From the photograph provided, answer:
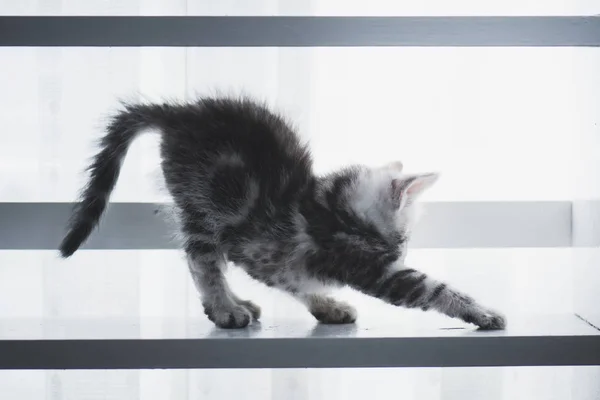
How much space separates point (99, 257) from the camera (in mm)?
1509

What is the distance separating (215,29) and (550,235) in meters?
0.80

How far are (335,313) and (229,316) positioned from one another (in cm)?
17

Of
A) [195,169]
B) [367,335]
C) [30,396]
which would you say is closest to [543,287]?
[367,335]

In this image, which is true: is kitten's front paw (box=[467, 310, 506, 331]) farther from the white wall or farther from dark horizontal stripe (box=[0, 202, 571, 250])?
dark horizontal stripe (box=[0, 202, 571, 250])

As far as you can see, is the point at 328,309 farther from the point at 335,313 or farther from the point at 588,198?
the point at 588,198

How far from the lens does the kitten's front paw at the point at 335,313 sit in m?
1.09

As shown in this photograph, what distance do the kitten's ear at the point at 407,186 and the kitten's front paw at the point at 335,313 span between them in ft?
0.62

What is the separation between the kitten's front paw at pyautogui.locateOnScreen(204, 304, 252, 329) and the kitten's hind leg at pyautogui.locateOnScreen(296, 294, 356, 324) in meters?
0.10

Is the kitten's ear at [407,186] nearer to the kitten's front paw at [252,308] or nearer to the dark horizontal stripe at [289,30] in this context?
the dark horizontal stripe at [289,30]

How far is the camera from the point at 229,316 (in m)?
1.03

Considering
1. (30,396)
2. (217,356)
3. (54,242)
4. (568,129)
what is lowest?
(30,396)

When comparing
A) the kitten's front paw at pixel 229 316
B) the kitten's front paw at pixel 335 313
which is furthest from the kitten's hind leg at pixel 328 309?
the kitten's front paw at pixel 229 316

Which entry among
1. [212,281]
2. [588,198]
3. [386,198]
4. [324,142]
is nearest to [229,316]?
[212,281]

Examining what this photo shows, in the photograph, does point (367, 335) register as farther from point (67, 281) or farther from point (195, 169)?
point (67, 281)
